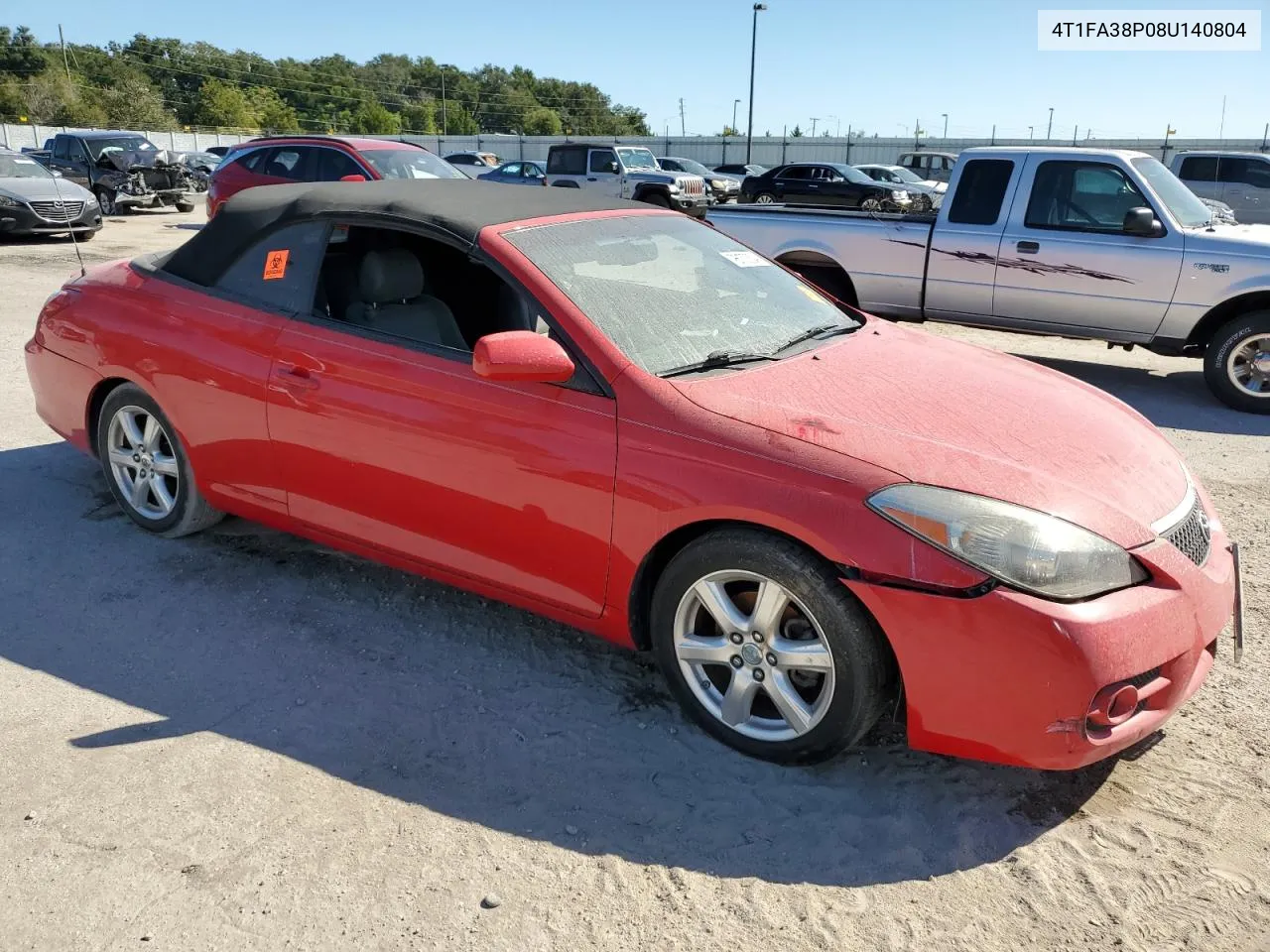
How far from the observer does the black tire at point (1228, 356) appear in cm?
734

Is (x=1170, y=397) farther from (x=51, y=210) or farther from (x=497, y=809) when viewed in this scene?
(x=51, y=210)

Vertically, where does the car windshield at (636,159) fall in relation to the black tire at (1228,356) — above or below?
above

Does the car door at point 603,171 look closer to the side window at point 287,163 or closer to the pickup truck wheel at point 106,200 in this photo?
the side window at point 287,163

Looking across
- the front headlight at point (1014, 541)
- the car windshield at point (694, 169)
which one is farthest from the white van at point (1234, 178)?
the front headlight at point (1014, 541)

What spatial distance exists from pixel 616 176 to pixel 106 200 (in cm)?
1146

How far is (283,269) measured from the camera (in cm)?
400

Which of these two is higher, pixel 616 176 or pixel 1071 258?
pixel 616 176

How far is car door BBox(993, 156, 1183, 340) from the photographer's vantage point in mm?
7633

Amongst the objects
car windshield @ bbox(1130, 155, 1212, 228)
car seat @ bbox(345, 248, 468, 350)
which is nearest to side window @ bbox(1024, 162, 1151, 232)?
car windshield @ bbox(1130, 155, 1212, 228)

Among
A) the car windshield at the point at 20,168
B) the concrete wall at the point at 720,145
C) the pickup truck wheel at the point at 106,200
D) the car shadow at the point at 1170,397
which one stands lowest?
the car shadow at the point at 1170,397

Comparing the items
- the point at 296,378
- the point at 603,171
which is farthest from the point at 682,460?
the point at 603,171

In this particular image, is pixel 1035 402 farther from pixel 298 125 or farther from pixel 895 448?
pixel 298 125

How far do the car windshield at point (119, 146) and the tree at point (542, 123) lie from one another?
275 ft

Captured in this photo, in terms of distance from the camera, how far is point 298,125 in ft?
316
